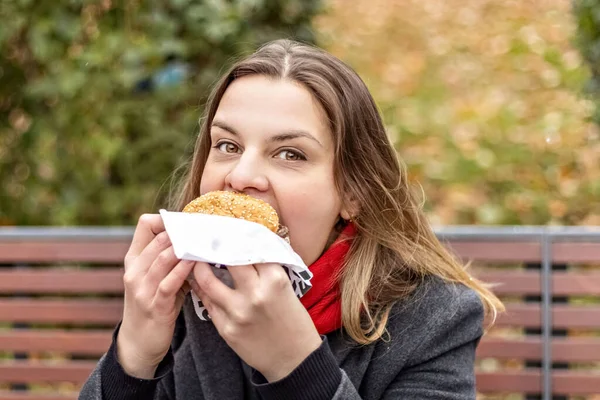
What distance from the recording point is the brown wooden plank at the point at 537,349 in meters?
2.34

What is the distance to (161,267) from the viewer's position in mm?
1567

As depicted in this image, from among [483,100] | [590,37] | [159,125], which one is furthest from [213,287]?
[483,100]

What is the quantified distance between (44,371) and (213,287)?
1324 millimetres

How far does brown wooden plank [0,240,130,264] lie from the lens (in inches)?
101

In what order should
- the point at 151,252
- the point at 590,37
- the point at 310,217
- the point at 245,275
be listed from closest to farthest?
the point at 245,275
the point at 151,252
the point at 310,217
the point at 590,37

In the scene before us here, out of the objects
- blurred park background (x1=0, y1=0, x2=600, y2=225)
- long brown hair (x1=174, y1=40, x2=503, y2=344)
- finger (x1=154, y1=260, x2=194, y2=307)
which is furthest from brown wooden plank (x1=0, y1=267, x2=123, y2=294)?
finger (x1=154, y1=260, x2=194, y2=307)

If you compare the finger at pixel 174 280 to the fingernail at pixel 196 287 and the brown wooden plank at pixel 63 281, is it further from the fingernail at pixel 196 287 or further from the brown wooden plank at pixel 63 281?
the brown wooden plank at pixel 63 281

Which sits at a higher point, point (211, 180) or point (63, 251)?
point (211, 180)

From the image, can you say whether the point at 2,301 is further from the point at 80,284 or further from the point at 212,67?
the point at 212,67

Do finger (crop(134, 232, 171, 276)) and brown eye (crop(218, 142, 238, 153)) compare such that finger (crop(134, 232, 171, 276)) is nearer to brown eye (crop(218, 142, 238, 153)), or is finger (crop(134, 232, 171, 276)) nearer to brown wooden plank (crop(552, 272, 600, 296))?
brown eye (crop(218, 142, 238, 153))

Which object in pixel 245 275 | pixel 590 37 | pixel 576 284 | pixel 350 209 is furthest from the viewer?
pixel 590 37

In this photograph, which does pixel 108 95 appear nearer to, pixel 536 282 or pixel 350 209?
pixel 350 209

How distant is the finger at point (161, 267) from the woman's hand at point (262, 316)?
0.06 m

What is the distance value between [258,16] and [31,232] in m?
1.30
